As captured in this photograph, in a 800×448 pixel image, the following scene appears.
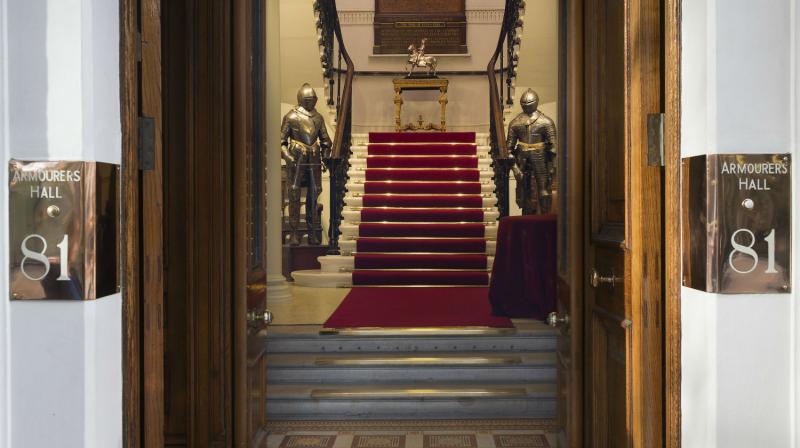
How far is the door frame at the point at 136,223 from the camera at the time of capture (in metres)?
1.47

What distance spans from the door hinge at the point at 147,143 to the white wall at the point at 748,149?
1.11 meters

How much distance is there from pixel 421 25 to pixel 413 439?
9854 millimetres

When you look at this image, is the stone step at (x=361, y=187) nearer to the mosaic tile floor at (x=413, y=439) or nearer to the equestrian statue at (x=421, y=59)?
the equestrian statue at (x=421, y=59)

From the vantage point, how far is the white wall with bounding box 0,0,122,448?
52.8 inches

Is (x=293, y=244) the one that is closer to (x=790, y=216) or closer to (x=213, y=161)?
(x=213, y=161)

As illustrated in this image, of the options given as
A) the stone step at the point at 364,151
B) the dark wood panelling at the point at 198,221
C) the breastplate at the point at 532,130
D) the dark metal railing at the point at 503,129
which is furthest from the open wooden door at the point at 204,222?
the stone step at the point at 364,151

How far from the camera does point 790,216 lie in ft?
4.47

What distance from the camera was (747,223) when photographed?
136 centimetres

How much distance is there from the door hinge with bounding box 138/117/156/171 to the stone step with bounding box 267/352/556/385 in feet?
8.68

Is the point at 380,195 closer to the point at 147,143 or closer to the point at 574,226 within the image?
the point at 574,226

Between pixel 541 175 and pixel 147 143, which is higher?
pixel 541 175

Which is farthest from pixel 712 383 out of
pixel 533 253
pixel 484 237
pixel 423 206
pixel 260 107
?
pixel 423 206

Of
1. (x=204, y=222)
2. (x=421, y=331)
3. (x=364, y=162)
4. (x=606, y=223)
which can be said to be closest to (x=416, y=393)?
(x=421, y=331)

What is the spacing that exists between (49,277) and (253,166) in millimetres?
1856
